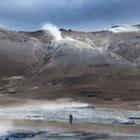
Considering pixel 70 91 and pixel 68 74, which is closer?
pixel 70 91

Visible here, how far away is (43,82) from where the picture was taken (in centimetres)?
15712

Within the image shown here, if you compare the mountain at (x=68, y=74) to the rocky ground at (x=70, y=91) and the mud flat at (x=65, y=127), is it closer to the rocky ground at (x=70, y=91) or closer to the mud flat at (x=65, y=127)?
the rocky ground at (x=70, y=91)

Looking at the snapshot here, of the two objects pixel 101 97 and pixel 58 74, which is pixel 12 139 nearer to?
pixel 101 97

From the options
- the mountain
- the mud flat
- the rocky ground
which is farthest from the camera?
the mountain

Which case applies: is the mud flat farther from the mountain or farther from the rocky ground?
the mountain

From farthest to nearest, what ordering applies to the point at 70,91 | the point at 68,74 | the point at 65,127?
the point at 68,74 < the point at 70,91 < the point at 65,127

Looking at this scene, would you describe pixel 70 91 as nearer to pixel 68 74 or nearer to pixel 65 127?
pixel 68 74

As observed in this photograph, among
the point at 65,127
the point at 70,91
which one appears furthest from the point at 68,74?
the point at 65,127

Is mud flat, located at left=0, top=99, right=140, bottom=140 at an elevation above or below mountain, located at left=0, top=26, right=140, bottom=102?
below

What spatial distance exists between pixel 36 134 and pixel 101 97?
2802 inches

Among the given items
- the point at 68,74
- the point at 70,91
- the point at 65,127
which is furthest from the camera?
the point at 68,74

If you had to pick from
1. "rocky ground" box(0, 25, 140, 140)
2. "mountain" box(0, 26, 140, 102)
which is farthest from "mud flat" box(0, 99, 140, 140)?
"mountain" box(0, 26, 140, 102)

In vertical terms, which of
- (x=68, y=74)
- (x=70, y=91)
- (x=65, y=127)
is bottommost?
(x=65, y=127)

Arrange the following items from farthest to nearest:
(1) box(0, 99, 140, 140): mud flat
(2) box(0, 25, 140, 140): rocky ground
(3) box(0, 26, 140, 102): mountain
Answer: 1. (3) box(0, 26, 140, 102): mountain
2. (2) box(0, 25, 140, 140): rocky ground
3. (1) box(0, 99, 140, 140): mud flat
